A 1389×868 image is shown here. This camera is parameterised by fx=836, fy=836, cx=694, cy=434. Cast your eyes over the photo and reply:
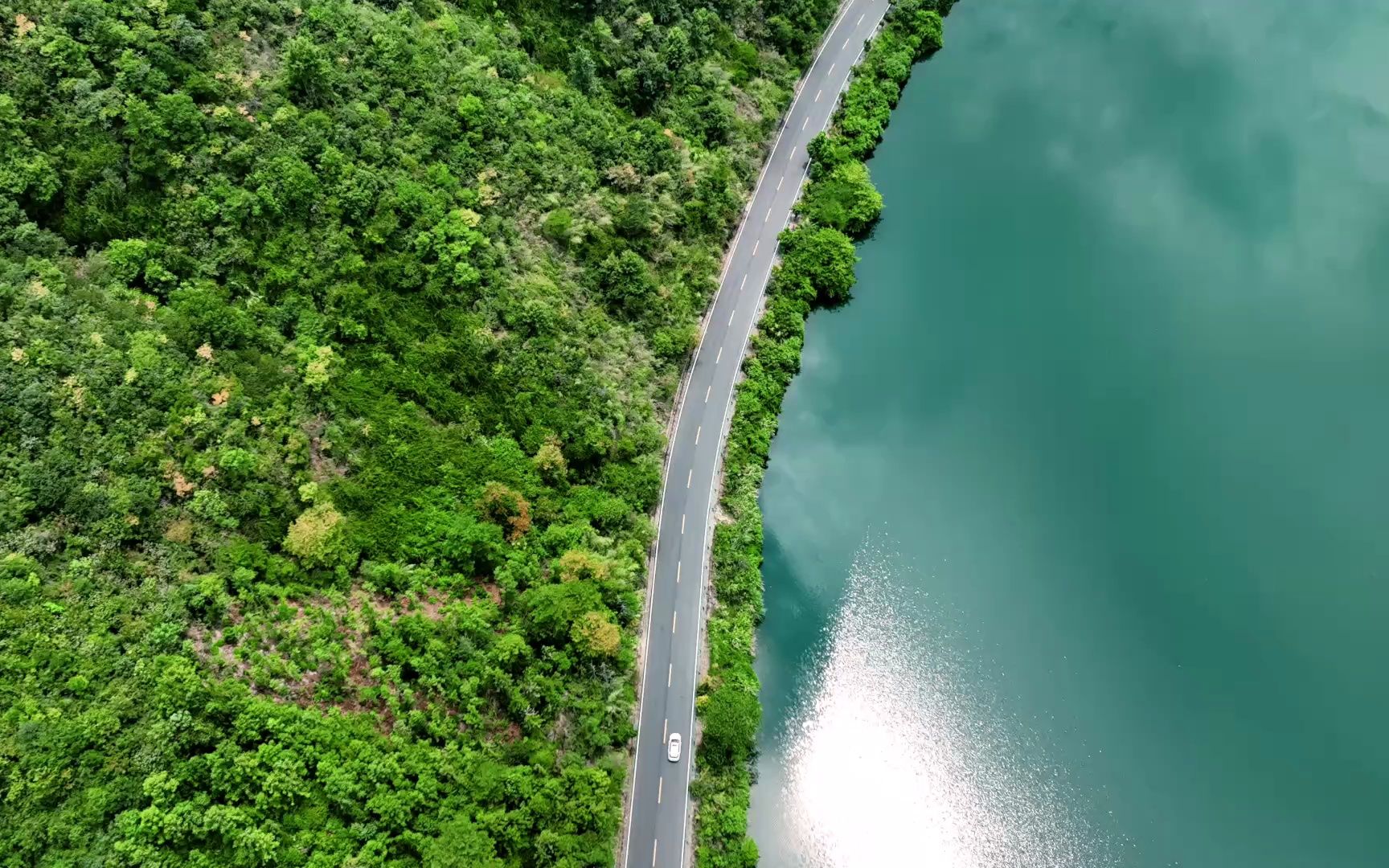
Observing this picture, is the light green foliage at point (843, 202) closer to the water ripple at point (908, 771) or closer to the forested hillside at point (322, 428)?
the forested hillside at point (322, 428)

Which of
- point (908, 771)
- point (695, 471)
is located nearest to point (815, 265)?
point (695, 471)

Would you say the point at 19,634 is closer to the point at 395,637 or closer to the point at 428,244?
the point at 395,637

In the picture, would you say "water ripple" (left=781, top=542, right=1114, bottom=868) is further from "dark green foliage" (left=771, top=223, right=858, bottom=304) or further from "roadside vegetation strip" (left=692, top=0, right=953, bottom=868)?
"dark green foliage" (left=771, top=223, right=858, bottom=304)

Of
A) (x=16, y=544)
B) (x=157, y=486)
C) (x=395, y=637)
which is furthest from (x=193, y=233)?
(x=395, y=637)

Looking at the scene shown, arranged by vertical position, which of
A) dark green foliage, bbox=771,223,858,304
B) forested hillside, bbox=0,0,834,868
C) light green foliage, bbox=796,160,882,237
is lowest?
forested hillside, bbox=0,0,834,868

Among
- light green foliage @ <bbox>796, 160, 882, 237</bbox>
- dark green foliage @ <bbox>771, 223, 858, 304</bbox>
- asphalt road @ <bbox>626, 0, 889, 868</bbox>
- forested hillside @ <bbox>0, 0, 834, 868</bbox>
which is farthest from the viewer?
light green foliage @ <bbox>796, 160, 882, 237</bbox>

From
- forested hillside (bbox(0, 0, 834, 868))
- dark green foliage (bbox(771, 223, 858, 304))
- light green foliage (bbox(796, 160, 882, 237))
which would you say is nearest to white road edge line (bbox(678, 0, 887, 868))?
dark green foliage (bbox(771, 223, 858, 304))
